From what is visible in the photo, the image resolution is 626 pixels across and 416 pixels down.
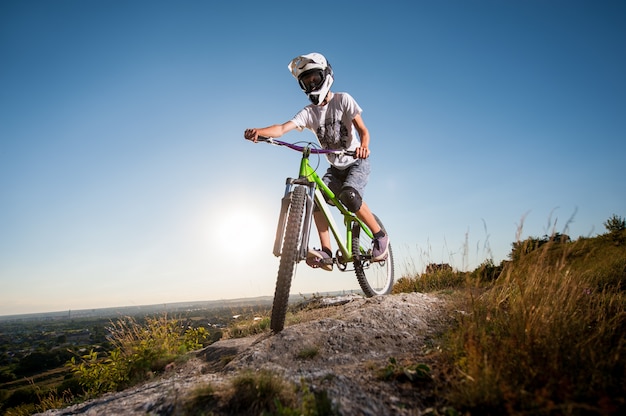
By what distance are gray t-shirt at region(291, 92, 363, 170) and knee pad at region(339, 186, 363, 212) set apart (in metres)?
0.51

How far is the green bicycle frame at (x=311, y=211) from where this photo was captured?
11.8 ft

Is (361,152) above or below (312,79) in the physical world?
below

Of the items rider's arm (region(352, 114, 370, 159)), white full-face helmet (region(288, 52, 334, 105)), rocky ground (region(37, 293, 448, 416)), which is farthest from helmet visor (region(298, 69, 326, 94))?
rocky ground (region(37, 293, 448, 416))

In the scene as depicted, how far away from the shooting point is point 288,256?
337 centimetres

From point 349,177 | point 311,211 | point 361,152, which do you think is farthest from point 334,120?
point 311,211

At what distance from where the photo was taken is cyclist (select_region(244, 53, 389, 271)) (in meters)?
4.44

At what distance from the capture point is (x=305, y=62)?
14.2 feet

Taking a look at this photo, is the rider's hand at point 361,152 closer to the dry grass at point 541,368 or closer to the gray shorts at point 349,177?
the gray shorts at point 349,177

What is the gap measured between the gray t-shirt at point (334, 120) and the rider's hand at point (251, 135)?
117cm

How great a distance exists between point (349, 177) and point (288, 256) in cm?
196

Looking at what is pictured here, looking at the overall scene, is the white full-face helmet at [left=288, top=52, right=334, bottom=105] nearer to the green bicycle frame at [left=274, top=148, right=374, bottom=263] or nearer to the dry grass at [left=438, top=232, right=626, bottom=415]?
the green bicycle frame at [left=274, top=148, right=374, bottom=263]

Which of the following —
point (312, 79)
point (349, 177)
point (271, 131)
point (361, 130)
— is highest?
point (312, 79)

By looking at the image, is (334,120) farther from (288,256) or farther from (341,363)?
(341,363)

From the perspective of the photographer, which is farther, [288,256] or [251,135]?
[251,135]
